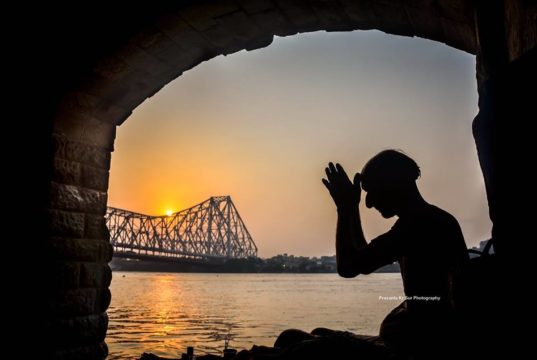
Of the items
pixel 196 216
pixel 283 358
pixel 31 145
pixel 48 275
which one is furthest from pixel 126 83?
pixel 196 216

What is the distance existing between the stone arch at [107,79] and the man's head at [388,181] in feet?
4.23

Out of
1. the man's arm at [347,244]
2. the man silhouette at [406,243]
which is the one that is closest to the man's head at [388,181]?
the man silhouette at [406,243]

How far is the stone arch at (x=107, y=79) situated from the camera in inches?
117

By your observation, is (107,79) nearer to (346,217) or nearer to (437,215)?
(346,217)

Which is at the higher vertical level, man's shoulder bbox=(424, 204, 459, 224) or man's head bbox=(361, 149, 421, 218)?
man's head bbox=(361, 149, 421, 218)

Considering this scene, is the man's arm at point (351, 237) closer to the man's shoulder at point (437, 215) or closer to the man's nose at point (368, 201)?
the man's nose at point (368, 201)

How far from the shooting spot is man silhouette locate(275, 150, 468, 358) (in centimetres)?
158

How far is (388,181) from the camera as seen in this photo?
1.87 metres

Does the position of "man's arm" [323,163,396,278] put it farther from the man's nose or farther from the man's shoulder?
the man's shoulder

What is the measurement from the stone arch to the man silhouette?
136 centimetres

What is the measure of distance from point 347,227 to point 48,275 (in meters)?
2.09

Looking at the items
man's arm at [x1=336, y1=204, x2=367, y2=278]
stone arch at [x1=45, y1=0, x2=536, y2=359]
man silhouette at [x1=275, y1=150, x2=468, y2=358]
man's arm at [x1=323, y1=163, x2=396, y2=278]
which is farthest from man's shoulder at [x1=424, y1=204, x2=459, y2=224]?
stone arch at [x1=45, y1=0, x2=536, y2=359]

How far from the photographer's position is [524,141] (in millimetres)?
809

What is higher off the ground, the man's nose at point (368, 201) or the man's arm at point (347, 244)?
the man's nose at point (368, 201)
